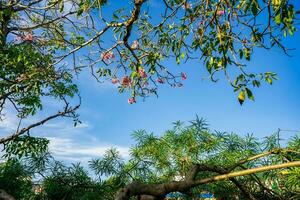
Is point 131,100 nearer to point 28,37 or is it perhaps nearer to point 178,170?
point 178,170

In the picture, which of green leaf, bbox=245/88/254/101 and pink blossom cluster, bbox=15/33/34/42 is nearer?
green leaf, bbox=245/88/254/101

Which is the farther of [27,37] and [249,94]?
[27,37]

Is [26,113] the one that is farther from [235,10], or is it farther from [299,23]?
[299,23]

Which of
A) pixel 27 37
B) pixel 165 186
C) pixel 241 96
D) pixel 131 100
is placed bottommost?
pixel 165 186

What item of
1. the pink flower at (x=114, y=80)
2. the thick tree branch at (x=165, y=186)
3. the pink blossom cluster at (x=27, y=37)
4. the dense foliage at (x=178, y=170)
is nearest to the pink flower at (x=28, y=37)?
the pink blossom cluster at (x=27, y=37)

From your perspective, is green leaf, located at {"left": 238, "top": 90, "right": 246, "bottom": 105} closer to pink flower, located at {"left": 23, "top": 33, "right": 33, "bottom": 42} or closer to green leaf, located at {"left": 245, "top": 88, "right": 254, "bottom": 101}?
green leaf, located at {"left": 245, "top": 88, "right": 254, "bottom": 101}

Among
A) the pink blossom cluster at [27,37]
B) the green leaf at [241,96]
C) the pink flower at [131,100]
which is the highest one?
the pink blossom cluster at [27,37]

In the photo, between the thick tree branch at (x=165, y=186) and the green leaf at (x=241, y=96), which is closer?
the thick tree branch at (x=165, y=186)

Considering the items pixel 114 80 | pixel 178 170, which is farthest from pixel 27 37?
pixel 178 170

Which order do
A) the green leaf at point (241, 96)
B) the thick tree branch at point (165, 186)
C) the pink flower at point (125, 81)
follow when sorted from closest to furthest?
1. the thick tree branch at point (165, 186)
2. the green leaf at point (241, 96)
3. the pink flower at point (125, 81)

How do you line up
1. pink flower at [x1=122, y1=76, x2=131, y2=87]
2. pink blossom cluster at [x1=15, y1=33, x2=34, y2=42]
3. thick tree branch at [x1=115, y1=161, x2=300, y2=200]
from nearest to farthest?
thick tree branch at [x1=115, y1=161, x2=300, y2=200], pink flower at [x1=122, y1=76, x2=131, y2=87], pink blossom cluster at [x1=15, y1=33, x2=34, y2=42]

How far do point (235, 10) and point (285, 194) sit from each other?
190 cm

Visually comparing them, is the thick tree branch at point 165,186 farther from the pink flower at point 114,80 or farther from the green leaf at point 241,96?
the pink flower at point 114,80

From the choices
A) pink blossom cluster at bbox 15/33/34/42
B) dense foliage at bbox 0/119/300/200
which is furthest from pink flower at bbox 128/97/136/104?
pink blossom cluster at bbox 15/33/34/42
